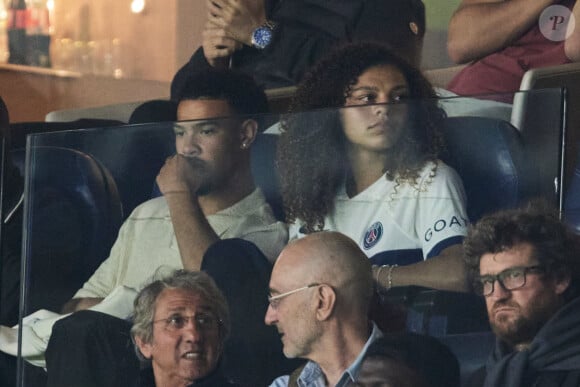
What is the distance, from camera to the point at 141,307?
1.40 m

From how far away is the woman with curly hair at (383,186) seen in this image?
1.21 meters

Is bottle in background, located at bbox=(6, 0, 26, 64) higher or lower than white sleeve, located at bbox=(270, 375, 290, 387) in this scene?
A: higher

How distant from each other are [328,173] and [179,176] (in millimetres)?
214

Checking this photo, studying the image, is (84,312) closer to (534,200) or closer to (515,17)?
(534,200)

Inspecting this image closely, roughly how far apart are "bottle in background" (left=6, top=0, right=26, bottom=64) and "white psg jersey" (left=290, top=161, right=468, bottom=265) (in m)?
1.45

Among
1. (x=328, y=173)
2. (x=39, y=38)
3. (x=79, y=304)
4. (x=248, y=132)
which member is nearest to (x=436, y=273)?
(x=328, y=173)

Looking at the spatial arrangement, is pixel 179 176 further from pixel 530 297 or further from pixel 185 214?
pixel 530 297

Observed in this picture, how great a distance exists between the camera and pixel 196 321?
4.41 feet

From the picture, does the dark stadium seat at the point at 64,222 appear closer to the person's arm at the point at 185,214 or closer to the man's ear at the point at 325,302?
the person's arm at the point at 185,214

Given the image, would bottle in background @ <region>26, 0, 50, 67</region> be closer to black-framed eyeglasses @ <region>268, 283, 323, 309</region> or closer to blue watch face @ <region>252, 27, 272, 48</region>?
blue watch face @ <region>252, 27, 272, 48</region>

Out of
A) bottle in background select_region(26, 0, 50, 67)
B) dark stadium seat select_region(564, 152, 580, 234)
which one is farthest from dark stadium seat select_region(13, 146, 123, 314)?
bottle in background select_region(26, 0, 50, 67)

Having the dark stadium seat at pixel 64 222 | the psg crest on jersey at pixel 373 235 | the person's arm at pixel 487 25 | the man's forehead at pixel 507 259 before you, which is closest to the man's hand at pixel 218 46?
the person's arm at pixel 487 25

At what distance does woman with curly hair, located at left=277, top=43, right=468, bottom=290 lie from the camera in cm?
121

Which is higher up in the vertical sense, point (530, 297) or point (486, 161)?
point (486, 161)
